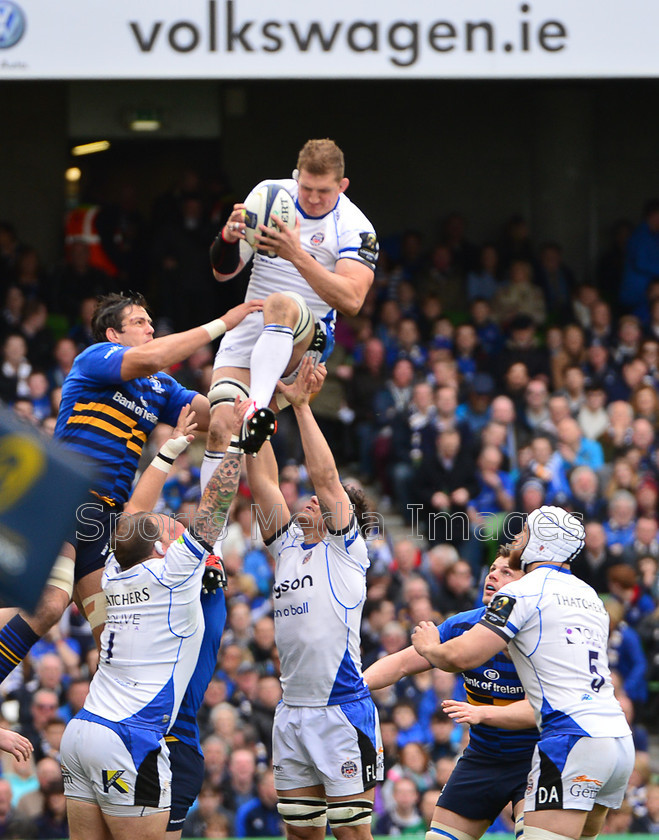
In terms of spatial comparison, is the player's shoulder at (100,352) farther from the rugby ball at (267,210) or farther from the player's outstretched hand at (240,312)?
the rugby ball at (267,210)

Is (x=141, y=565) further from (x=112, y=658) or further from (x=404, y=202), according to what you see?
(x=404, y=202)

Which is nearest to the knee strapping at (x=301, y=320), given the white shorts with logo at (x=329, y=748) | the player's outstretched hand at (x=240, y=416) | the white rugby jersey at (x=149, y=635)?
the player's outstretched hand at (x=240, y=416)

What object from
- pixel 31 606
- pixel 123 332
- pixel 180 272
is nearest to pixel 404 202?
pixel 180 272

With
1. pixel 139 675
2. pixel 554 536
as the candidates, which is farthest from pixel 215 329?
pixel 554 536

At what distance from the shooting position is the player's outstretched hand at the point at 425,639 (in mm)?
6930

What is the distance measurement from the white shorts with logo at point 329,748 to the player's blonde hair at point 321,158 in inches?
110

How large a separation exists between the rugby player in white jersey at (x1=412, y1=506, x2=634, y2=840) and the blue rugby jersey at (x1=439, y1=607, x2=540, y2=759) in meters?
0.58

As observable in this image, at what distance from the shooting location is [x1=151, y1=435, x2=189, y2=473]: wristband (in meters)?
7.29

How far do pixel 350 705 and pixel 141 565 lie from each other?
4.54ft

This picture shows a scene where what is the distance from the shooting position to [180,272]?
1469 centimetres

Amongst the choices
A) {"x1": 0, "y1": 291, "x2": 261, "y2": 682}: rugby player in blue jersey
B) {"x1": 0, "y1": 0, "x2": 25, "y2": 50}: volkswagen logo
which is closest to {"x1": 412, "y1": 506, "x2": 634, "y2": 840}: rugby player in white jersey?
{"x1": 0, "y1": 291, "x2": 261, "y2": 682}: rugby player in blue jersey

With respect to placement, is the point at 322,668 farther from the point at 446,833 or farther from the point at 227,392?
the point at 227,392

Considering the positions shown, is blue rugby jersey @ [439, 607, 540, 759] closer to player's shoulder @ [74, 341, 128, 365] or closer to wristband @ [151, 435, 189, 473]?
wristband @ [151, 435, 189, 473]

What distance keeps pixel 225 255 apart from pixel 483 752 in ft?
10.00
